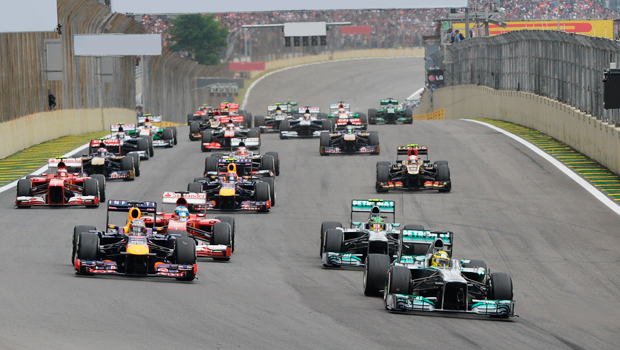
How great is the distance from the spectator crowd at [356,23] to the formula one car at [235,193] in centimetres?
5947

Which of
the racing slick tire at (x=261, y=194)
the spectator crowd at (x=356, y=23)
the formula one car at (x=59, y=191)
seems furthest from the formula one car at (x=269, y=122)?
the spectator crowd at (x=356, y=23)

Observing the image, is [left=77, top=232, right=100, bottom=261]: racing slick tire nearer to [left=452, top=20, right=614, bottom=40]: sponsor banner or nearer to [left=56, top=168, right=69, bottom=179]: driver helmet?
[left=56, top=168, right=69, bottom=179]: driver helmet

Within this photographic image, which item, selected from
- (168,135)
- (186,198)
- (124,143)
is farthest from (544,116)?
(186,198)

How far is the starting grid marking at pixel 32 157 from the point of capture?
31.8 m

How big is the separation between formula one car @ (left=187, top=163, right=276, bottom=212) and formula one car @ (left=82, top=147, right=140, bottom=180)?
17.9ft

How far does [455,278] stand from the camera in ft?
45.1

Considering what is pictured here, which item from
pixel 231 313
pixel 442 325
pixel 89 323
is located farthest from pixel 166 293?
pixel 442 325

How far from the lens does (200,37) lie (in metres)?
103

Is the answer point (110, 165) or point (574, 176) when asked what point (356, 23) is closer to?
point (110, 165)

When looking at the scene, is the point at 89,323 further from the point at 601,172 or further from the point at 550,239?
the point at 601,172

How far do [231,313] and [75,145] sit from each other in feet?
93.7

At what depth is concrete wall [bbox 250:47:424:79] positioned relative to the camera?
340ft

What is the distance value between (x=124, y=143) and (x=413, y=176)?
10972mm

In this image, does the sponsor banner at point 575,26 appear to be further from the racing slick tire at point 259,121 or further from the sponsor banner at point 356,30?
the racing slick tire at point 259,121
